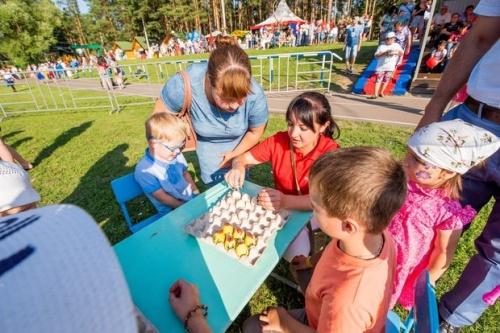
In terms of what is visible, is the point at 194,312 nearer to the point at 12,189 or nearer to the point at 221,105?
the point at 12,189

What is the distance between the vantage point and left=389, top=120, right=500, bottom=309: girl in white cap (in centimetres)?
127

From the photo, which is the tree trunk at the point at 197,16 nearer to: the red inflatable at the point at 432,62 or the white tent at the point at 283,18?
the white tent at the point at 283,18

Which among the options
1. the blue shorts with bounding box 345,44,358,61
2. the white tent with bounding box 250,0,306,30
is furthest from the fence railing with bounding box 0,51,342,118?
the white tent with bounding box 250,0,306,30

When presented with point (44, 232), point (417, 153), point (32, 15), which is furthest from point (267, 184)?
point (32, 15)

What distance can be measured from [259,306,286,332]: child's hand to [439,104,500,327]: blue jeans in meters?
1.10

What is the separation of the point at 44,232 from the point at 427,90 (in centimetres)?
984

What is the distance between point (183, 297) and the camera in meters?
1.07

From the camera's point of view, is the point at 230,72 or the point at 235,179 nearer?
the point at 230,72

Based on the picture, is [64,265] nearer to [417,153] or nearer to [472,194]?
[417,153]

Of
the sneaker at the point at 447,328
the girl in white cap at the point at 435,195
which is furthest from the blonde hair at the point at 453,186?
the sneaker at the point at 447,328

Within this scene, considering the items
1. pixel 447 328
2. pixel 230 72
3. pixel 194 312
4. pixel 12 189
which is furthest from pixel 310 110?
pixel 12 189

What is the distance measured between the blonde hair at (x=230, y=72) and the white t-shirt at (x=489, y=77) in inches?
51.6

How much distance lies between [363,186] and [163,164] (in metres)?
1.86

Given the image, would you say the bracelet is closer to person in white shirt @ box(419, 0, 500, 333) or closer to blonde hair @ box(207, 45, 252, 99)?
blonde hair @ box(207, 45, 252, 99)
